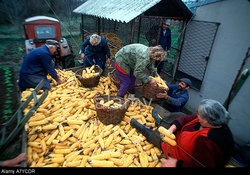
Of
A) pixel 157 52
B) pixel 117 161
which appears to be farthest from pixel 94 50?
pixel 117 161

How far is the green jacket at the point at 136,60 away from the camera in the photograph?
3.30 meters

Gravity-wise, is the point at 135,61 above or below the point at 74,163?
above

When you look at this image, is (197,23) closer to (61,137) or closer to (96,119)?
(96,119)

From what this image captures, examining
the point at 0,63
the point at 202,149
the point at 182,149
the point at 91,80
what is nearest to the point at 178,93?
the point at 182,149


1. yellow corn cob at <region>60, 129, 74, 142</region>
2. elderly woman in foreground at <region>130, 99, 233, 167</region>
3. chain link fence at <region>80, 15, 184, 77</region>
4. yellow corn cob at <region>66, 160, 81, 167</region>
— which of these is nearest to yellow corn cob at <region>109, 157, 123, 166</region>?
yellow corn cob at <region>66, 160, 81, 167</region>

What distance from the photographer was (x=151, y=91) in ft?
12.8

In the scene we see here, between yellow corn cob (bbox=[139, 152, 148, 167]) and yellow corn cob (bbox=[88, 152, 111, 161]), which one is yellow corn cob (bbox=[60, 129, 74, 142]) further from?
yellow corn cob (bbox=[139, 152, 148, 167])

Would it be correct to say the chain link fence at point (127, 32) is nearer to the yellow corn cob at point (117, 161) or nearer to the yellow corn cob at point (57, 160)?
the yellow corn cob at point (117, 161)

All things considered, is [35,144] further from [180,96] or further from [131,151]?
[180,96]

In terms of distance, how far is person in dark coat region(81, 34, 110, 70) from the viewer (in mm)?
5008

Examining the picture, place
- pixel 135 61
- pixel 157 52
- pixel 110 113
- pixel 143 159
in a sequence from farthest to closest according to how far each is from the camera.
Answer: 1. pixel 135 61
2. pixel 157 52
3. pixel 110 113
4. pixel 143 159

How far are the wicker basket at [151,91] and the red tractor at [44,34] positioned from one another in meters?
4.79

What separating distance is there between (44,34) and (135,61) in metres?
5.30

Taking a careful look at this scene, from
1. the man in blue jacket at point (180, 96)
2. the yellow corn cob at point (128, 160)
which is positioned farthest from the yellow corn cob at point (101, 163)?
the man in blue jacket at point (180, 96)
